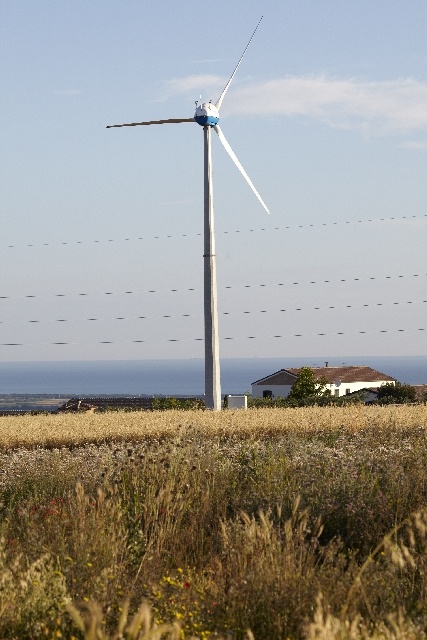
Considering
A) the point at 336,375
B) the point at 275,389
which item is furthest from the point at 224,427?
the point at 275,389

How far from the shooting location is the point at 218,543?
9305mm

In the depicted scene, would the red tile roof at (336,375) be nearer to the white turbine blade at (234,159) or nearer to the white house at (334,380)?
the white house at (334,380)

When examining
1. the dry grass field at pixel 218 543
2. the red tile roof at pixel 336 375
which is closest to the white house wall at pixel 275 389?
the red tile roof at pixel 336 375

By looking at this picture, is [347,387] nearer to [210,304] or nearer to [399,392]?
[399,392]

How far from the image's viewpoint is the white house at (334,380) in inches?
3679

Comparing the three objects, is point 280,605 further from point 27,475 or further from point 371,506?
point 27,475

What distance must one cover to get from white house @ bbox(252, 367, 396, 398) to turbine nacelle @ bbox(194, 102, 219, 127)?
183 feet

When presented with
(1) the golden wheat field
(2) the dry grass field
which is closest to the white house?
(1) the golden wheat field

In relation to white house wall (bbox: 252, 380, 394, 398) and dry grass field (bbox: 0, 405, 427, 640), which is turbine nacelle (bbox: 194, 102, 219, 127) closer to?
dry grass field (bbox: 0, 405, 427, 640)

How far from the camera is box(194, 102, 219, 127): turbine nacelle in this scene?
1508 inches

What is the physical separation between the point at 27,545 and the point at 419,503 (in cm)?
458

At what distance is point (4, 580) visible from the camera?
21.6 feet

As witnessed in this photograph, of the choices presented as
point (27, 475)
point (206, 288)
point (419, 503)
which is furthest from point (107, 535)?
point (206, 288)

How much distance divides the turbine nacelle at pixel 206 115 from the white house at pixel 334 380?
5576cm
